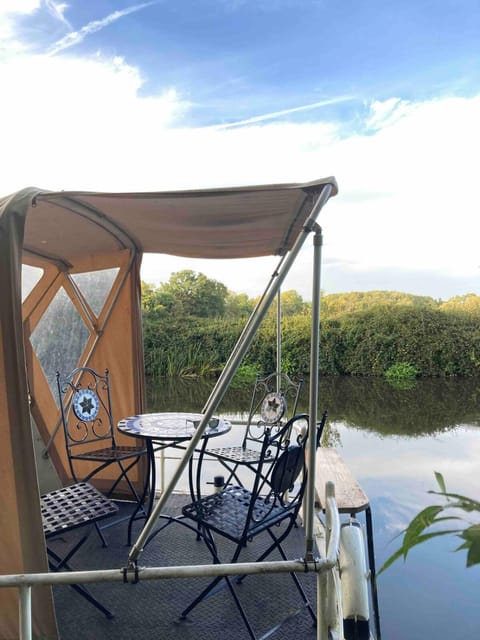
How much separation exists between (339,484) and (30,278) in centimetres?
313

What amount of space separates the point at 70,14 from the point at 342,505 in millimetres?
8003

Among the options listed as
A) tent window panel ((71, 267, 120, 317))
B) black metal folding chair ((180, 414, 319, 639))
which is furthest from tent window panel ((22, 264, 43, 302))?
black metal folding chair ((180, 414, 319, 639))

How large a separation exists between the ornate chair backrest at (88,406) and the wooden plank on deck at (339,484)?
70.3 inches

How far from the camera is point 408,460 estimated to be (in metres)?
7.63

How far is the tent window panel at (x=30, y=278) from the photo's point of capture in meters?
4.14

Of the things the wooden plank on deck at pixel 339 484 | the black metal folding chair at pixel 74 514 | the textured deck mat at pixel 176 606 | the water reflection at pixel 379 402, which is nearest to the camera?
the textured deck mat at pixel 176 606

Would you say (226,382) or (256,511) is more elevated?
(226,382)

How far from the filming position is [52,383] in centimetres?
434

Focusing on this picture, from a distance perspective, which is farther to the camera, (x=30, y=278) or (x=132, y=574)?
(x=30, y=278)

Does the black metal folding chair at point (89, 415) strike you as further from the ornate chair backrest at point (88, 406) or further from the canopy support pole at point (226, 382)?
the canopy support pole at point (226, 382)

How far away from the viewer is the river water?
14.1 feet

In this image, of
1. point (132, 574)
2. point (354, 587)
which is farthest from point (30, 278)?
point (354, 587)

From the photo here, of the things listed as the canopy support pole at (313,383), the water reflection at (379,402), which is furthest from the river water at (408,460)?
the canopy support pole at (313,383)

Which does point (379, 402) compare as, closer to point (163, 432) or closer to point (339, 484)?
point (339, 484)
